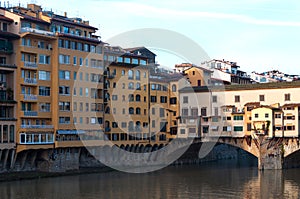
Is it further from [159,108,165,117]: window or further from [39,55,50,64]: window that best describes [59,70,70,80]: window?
[159,108,165,117]: window

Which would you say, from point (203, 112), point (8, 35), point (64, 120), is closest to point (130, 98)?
point (203, 112)

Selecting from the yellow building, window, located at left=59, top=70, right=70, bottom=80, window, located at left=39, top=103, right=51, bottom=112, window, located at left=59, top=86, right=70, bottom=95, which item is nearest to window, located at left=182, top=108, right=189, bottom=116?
window, located at left=59, top=86, right=70, bottom=95

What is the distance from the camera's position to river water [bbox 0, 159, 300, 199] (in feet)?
131

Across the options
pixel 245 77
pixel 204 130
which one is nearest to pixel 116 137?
pixel 204 130

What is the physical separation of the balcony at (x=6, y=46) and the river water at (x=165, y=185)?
12021 mm

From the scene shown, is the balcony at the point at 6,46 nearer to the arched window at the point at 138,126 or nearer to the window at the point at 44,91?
the window at the point at 44,91

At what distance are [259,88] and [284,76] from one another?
163 feet

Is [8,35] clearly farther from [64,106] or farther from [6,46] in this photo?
[64,106]

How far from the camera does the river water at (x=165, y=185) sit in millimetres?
39906

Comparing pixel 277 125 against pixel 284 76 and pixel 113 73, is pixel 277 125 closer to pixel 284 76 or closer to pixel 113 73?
pixel 113 73

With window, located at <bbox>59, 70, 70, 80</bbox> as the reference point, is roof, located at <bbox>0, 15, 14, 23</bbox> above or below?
above

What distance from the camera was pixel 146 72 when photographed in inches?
A: 2515

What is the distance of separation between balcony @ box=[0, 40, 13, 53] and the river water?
12021 millimetres

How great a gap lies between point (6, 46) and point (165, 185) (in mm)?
19068
